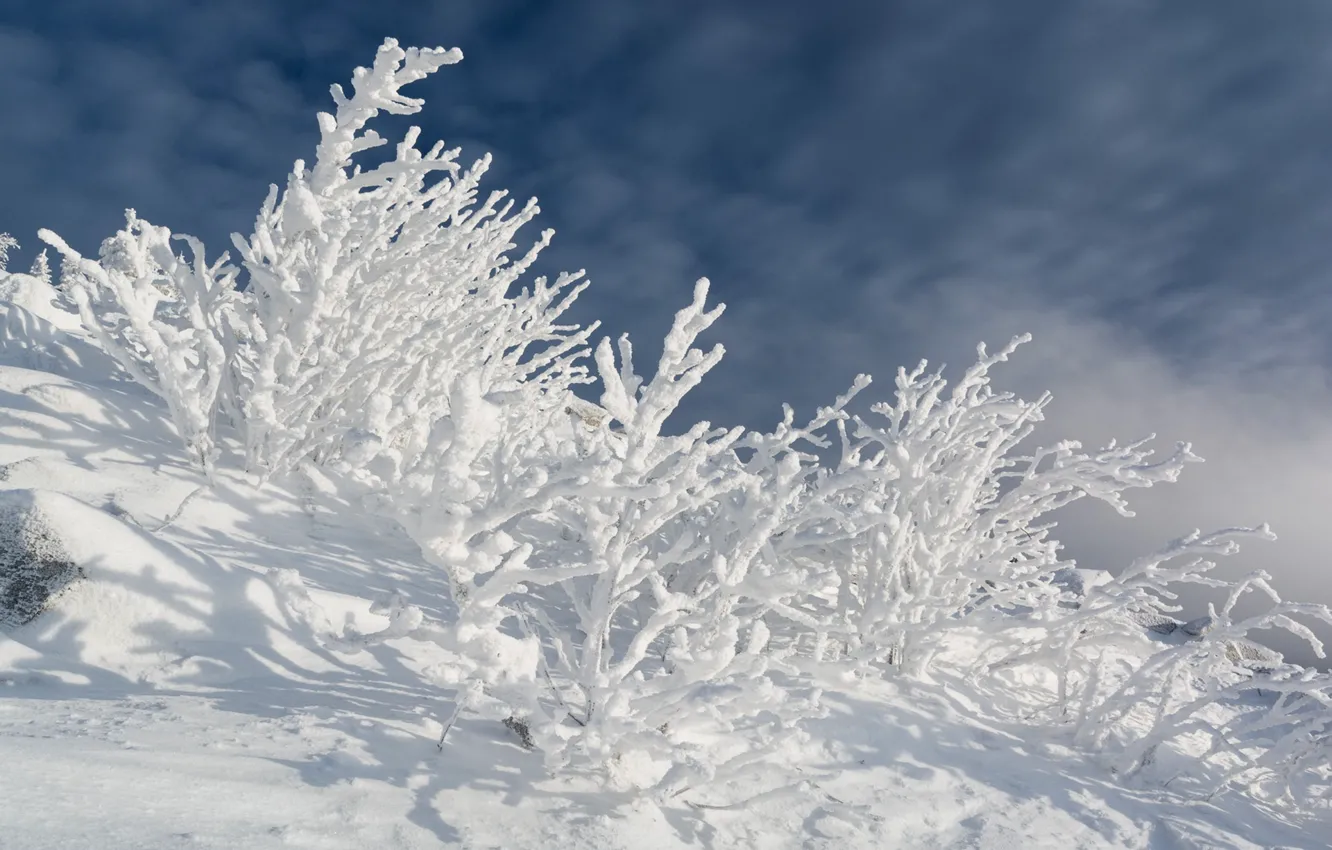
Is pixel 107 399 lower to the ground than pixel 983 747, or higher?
higher

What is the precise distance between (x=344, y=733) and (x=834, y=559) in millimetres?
3834

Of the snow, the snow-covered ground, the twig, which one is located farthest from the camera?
the twig

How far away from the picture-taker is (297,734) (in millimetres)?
2320

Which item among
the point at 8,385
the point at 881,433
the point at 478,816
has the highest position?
the point at 881,433

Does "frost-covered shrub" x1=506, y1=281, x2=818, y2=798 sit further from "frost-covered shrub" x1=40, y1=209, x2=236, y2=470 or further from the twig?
"frost-covered shrub" x1=40, y1=209, x2=236, y2=470

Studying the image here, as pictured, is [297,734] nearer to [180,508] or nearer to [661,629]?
[661,629]

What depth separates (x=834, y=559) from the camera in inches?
216

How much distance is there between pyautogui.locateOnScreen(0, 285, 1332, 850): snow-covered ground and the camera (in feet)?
6.08

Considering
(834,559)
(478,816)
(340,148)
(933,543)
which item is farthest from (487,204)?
(478,816)

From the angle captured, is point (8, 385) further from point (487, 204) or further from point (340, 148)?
point (487, 204)

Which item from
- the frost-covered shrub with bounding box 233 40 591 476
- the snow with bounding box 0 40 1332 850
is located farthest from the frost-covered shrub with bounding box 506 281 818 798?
the frost-covered shrub with bounding box 233 40 591 476

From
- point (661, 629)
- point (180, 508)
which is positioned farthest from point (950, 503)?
point (180, 508)

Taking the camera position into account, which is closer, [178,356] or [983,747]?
[983,747]

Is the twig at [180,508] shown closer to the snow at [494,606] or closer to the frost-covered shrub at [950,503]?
the snow at [494,606]
